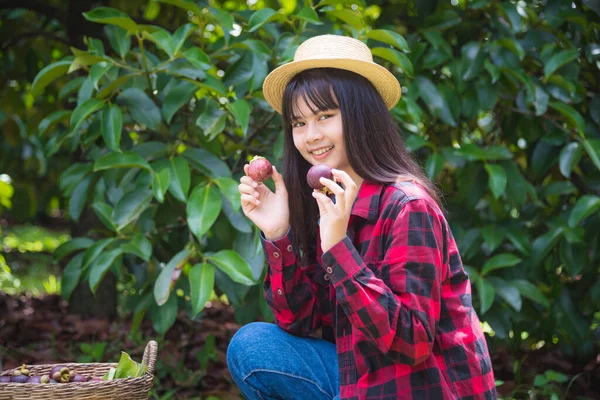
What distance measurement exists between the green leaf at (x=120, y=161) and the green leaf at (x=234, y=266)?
1.12 ft

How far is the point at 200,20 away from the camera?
2.40 meters

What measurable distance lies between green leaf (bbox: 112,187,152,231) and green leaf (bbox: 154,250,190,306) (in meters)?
0.20

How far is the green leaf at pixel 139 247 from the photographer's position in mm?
2262

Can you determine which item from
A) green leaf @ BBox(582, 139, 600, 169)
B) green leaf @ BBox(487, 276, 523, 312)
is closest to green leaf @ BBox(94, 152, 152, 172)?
green leaf @ BBox(487, 276, 523, 312)

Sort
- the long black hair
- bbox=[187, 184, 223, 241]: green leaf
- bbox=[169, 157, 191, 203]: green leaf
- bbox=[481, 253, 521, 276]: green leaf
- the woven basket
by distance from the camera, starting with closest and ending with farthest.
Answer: the woven basket
the long black hair
bbox=[187, 184, 223, 241]: green leaf
bbox=[169, 157, 191, 203]: green leaf
bbox=[481, 253, 521, 276]: green leaf

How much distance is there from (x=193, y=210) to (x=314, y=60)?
25.3 inches

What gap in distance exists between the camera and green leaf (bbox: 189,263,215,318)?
2.12m

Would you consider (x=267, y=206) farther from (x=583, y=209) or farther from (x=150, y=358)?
(x=583, y=209)

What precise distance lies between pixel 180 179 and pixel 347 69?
0.69m

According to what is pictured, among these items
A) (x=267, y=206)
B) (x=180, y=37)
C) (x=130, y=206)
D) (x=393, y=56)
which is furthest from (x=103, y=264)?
(x=393, y=56)

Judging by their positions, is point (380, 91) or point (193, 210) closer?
point (380, 91)

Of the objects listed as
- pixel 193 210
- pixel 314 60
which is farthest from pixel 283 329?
pixel 314 60

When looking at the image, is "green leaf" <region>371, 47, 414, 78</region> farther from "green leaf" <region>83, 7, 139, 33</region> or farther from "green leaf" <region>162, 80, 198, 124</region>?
"green leaf" <region>83, 7, 139, 33</region>

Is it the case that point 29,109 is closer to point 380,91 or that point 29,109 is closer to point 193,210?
point 193,210
